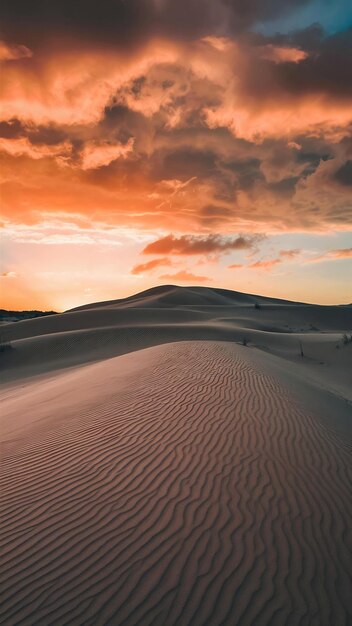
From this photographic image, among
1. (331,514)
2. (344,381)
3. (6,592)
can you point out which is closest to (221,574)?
(331,514)

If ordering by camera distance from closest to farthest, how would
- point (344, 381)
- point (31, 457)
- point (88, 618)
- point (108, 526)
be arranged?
point (88, 618) → point (108, 526) → point (31, 457) → point (344, 381)

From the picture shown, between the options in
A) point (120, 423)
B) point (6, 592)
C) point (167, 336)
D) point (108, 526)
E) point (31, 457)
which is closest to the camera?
point (6, 592)

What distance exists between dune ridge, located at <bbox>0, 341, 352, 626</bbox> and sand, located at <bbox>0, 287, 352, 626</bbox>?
0.05 ft

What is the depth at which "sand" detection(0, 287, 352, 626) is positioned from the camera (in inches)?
116

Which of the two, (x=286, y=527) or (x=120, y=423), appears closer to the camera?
(x=286, y=527)

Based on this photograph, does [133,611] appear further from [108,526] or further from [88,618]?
[108,526]

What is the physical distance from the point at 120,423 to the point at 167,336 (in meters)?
18.3

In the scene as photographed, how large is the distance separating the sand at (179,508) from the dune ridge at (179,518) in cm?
1

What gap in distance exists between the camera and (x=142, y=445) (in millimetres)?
5484

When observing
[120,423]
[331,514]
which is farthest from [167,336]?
[331,514]

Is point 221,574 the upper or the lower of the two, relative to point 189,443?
lower

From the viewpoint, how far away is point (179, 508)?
13.0ft

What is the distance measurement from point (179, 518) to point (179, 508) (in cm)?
16

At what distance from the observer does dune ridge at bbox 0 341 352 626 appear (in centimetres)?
294
